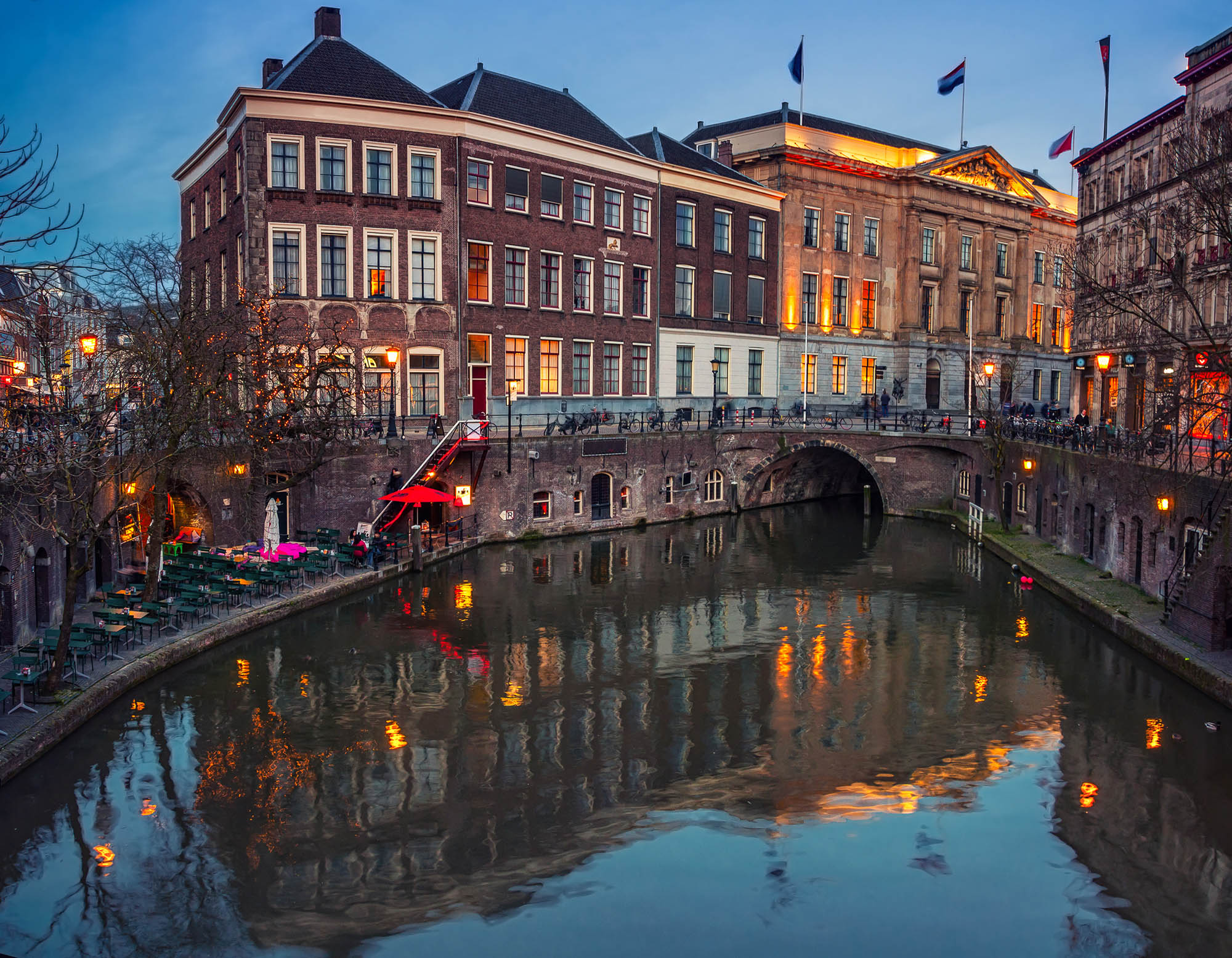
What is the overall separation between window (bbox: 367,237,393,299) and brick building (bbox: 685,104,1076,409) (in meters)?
25.8

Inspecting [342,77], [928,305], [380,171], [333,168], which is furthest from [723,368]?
[342,77]

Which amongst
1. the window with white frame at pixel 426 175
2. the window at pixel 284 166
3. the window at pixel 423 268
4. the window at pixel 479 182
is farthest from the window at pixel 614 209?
the window at pixel 284 166

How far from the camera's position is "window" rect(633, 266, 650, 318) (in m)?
50.3

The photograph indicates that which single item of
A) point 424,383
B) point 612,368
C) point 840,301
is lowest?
point 424,383

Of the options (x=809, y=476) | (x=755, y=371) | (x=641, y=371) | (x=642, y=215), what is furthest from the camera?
(x=755, y=371)

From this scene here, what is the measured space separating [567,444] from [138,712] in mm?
24267

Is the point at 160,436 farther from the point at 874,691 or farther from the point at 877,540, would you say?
the point at 877,540

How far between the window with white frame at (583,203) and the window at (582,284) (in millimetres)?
1830

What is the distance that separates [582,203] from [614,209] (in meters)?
2.14

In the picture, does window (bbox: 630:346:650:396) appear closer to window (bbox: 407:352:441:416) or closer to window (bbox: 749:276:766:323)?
window (bbox: 749:276:766:323)

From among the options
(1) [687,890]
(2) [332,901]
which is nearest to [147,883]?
(2) [332,901]

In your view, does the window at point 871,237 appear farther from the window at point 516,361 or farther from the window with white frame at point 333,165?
the window with white frame at point 333,165

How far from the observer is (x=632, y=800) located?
642 inches

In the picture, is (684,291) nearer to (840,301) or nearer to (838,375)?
(840,301)
